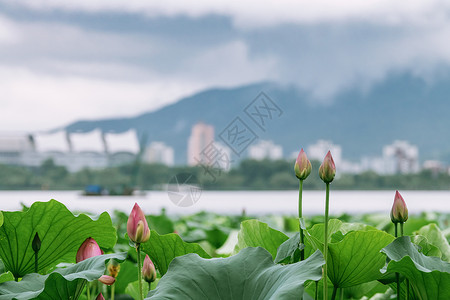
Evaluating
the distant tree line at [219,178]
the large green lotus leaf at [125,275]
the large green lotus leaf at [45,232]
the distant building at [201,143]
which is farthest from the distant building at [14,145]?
the large green lotus leaf at [45,232]

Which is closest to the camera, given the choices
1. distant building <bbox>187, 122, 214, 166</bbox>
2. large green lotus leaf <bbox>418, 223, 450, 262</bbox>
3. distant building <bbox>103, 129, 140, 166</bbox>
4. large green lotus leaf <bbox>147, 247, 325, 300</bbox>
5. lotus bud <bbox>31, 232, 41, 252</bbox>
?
large green lotus leaf <bbox>147, 247, 325, 300</bbox>

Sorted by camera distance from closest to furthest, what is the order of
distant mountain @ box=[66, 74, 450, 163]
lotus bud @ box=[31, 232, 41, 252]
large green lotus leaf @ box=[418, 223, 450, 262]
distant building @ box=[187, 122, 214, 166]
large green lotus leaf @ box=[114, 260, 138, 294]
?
1. lotus bud @ box=[31, 232, 41, 252]
2. large green lotus leaf @ box=[418, 223, 450, 262]
3. large green lotus leaf @ box=[114, 260, 138, 294]
4. distant building @ box=[187, 122, 214, 166]
5. distant mountain @ box=[66, 74, 450, 163]

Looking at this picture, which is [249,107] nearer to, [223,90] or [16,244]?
[16,244]

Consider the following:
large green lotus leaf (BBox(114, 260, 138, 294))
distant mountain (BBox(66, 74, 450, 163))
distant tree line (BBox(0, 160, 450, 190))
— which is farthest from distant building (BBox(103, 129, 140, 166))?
distant mountain (BBox(66, 74, 450, 163))

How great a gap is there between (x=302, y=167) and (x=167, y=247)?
17 cm

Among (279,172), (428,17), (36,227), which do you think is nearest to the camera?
(36,227)

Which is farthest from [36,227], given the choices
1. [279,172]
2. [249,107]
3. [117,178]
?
[117,178]

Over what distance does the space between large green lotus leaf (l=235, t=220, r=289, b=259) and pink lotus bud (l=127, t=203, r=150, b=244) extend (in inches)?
6.3

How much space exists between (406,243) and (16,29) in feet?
172

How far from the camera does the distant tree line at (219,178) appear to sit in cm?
1213

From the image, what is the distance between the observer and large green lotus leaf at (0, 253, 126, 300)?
1.48 feet

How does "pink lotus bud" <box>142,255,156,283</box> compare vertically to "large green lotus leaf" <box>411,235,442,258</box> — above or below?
below

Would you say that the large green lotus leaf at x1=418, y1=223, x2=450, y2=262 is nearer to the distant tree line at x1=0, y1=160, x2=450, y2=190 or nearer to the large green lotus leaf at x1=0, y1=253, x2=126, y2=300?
the large green lotus leaf at x1=0, y1=253, x2=126, y2=300

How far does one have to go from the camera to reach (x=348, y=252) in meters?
0.51
